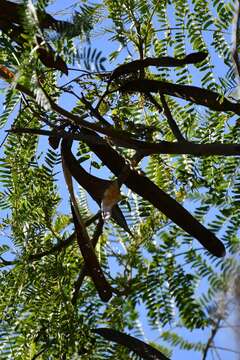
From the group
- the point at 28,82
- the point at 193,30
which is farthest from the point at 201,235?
the point at 193,30

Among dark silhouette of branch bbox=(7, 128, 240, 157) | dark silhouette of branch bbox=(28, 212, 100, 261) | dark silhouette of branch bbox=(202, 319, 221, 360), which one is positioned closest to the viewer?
dark silhouette of branch bbox=(202, 319, 221, 360)

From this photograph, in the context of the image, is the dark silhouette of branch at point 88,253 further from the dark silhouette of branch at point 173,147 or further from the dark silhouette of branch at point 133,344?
the dark silhouette of branch at point 173,147

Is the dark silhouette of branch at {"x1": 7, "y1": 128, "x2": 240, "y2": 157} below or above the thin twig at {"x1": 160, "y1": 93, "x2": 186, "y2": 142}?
below

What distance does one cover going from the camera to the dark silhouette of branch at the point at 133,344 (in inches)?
69.6

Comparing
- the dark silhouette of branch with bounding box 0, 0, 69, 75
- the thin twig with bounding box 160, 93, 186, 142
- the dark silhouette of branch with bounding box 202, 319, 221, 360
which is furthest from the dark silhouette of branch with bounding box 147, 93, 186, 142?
the dark silhouette of branch with bounding box 202, 319, 221, 360

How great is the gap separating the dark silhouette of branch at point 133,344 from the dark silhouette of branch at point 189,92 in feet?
1.91

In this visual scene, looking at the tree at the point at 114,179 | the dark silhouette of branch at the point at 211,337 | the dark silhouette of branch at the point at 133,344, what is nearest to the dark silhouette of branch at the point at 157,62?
the tree at the point at 114,179

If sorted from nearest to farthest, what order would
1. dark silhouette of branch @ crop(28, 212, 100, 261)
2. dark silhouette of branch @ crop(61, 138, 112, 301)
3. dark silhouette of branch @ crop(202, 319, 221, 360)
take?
dark silhouette of branch @ crop(202, 319, 221, 360) < dark silhouette of branch @ crop(61, 138, 112, 301) < dark silhouette of branch @ crop(28, 212, 100, 261)

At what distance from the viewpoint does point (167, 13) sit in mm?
2389

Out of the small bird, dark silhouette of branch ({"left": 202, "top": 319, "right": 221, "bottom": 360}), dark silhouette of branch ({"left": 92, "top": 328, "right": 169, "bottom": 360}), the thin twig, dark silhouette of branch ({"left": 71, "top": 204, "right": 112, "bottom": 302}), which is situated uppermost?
the thin twig

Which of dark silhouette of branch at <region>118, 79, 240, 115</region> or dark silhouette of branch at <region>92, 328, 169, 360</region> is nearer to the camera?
dark silhouette of branch at <region>92, 328, 169, 360</region>

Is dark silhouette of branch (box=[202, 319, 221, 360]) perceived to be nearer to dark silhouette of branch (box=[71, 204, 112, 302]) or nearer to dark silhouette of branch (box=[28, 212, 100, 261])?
dark silhouette of branch (box=[71, 204, 112, 302])

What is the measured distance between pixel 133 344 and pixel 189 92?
2.14 feet

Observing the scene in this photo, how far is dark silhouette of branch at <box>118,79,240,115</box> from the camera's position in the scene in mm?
2143
